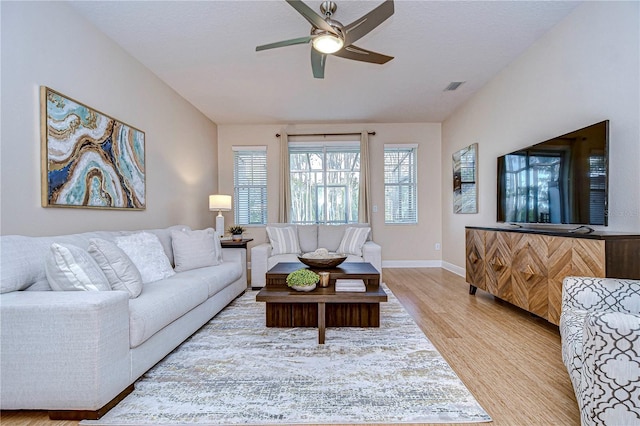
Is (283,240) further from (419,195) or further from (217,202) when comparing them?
(419,195)

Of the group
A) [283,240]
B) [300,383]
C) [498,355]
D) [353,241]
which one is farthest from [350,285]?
[283,240]

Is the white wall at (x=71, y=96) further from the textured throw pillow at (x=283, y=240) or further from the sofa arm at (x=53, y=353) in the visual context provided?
the textured throw pillow at (x=283, y=240)

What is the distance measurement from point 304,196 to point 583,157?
4303 mm

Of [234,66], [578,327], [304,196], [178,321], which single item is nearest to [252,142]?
[304,196]

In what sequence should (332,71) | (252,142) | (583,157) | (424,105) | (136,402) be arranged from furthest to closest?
(252,142) < (424,105) < (332,71) < (583,157) < (136,402)

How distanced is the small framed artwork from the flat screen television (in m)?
1.07

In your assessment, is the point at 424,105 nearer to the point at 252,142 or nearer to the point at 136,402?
the point at 252,142

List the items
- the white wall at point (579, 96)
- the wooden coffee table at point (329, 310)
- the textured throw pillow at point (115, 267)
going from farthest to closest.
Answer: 1. the wooden coffee table at point (329, 310)
2. the white wall at point (579, 96)
3. the textured throw pillow at point (115, 267)

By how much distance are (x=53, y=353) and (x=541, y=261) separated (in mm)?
3356

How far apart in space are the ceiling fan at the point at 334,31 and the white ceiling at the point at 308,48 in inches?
13.4

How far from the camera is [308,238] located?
187 inches

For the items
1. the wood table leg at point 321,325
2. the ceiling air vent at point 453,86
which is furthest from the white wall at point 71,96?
the ceiling air vent at point 453,86

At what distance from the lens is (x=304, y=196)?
6023 millimetres

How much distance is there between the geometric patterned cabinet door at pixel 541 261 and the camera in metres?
2.03
